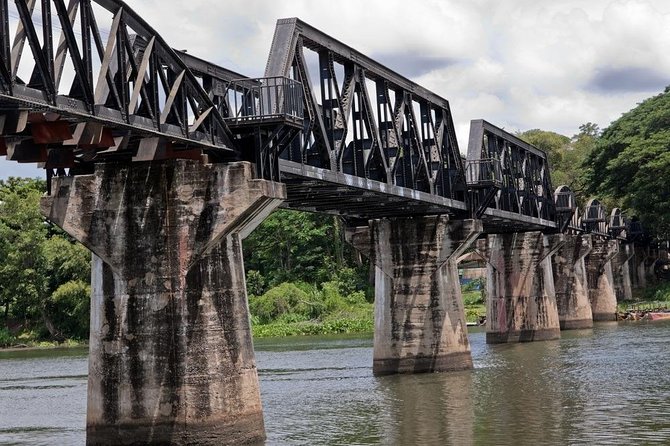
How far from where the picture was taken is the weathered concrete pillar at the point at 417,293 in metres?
47.7

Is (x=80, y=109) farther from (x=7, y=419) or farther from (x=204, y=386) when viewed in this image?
(x=7, y=419)

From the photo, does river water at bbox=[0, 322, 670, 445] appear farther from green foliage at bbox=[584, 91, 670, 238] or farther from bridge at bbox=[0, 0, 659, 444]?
green foliage at bbox=[584, 91, 670, 238]

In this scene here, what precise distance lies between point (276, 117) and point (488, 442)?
32.4ft

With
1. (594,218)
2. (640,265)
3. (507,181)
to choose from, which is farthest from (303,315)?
(507,181)

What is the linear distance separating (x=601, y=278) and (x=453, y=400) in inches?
2482

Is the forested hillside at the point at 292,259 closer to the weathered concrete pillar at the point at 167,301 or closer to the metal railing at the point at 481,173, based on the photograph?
the metal railing at the point at 481,173

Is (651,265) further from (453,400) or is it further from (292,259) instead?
(453,400)

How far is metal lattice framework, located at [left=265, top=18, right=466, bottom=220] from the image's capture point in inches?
1291

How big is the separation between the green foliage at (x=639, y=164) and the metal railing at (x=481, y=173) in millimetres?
49284

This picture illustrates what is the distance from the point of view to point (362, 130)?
124 ft

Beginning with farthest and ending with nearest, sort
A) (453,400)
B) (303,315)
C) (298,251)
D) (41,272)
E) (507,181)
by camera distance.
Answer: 1. (298,251)
2. (303,315)
3. (41,272)
4. (507,181)
5. (453,400)

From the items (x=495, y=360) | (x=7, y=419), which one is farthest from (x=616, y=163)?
(x=7, y=419)

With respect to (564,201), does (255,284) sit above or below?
below

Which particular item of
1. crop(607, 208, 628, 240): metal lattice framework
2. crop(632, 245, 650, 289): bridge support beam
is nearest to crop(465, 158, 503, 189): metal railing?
crop(607, 208, 628, 240): metal lattice framework
